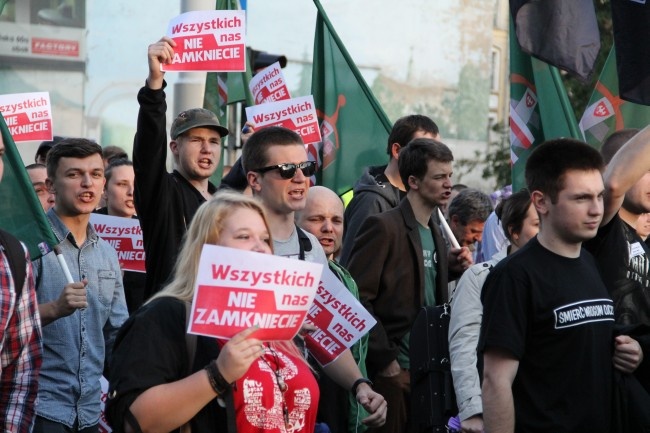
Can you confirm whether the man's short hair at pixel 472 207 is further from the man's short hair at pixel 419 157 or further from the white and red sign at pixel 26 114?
the white and red sign at pixel 26 114

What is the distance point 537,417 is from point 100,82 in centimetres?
1688

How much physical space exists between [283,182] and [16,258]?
1849 mm

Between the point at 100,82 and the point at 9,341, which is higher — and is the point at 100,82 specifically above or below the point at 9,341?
above

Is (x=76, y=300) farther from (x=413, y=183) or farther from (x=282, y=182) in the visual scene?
(x=413, y=183)

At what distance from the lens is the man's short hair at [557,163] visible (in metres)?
4.78

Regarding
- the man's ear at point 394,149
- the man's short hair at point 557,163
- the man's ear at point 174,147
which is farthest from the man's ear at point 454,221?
the man's short hair at point 557,163

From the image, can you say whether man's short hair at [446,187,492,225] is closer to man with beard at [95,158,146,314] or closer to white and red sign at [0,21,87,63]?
man with beard at [95,158,146,314]

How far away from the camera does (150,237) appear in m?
6.20

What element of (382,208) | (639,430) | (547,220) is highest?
(382,208)

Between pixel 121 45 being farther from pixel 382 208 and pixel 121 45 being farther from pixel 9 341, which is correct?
pixel 9 341

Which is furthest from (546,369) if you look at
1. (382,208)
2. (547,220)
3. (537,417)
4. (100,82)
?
(100,82)

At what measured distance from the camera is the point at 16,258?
419 cm

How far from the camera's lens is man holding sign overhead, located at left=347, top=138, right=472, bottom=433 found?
6793 millimetres

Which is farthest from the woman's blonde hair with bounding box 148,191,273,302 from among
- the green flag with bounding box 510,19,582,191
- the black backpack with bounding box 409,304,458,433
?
the green flag with bounding box 510,19,582,191
